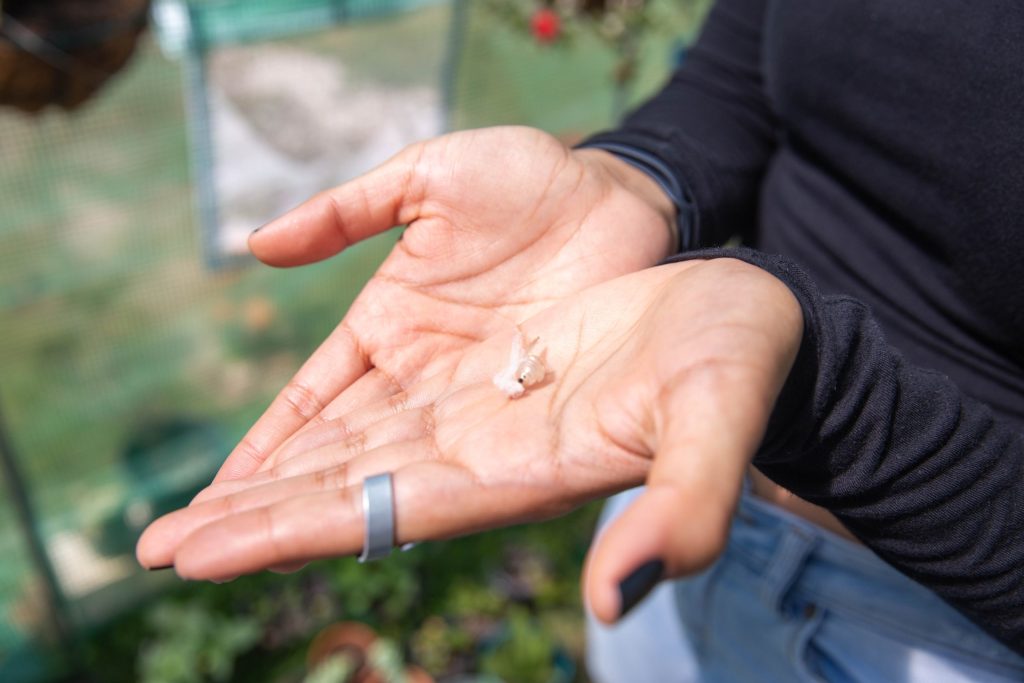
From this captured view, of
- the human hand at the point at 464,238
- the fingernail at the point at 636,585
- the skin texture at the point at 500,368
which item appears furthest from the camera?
the human hand at the point at 464,238

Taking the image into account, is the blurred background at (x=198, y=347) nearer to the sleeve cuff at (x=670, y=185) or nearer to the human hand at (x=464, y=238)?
the human hand at (x=464, y=238)

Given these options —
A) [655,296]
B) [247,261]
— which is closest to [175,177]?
[247,261]

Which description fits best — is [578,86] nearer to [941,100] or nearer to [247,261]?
[247,261]

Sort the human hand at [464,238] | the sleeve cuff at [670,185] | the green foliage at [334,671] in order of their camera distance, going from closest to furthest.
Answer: the human hand at [464,238]
the sleeve cuff at [670,185]
the green foliage at [334,671]

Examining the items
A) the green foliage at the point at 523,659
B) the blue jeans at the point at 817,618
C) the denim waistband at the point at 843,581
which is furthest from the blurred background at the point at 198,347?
the denim waistband at the point at 843,581

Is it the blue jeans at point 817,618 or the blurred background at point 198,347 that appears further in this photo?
the blurred background at point 198,347

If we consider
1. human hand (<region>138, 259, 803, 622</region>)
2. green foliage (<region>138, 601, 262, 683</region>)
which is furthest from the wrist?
green foliage (<region>138, 601, 262, 683</region>)

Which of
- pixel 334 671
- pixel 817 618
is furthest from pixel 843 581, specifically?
pixel 334 671
